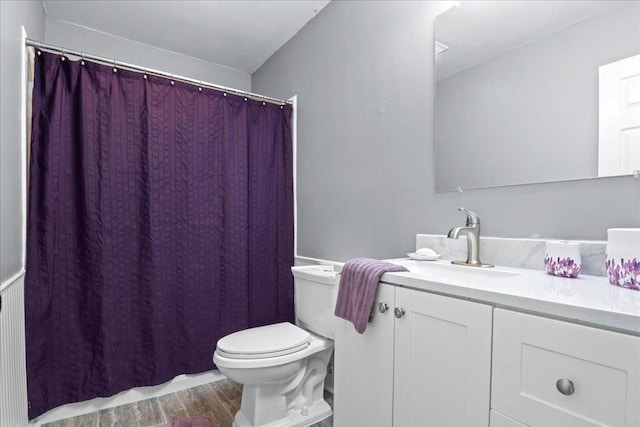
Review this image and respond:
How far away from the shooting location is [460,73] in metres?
1.33

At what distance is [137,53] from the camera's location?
2.44 meters

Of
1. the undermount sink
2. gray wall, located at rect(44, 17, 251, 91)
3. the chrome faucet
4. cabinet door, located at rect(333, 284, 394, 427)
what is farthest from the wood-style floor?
gray wall, located at rect(44, 17, 251, 91)

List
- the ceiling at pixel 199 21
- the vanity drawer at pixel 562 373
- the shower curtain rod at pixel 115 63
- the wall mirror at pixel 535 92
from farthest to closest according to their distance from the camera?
the ceiling at pixel 199 21 → the shower curtain rod at pixel 115 63 → the wall mirror at pixel 535 92 → the vanity drawer at pixel 562 373

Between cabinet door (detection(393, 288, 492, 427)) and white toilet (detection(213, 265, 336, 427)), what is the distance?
2.20 ft

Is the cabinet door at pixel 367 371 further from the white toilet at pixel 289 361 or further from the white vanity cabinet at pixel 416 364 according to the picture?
the white toilet at pixel 289 361

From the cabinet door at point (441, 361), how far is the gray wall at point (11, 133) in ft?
4.65

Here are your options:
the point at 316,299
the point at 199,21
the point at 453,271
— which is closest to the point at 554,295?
the point at 453,271

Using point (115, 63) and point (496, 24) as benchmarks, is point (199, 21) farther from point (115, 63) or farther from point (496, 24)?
point (496, 24)

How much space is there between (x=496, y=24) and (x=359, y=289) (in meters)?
1.14

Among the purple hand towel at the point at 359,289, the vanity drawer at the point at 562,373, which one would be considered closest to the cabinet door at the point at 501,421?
the vanity drawer at the point at 562,373

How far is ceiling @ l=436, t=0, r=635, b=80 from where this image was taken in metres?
1.03

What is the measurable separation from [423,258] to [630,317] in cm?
82

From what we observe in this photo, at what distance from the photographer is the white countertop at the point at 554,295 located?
0.55 metres

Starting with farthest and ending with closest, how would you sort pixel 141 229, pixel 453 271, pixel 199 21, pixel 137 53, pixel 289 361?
pixel 137 53 < pixel 199 21 < pixel 141 229 < pixel 289 361 < pixel 453 271
